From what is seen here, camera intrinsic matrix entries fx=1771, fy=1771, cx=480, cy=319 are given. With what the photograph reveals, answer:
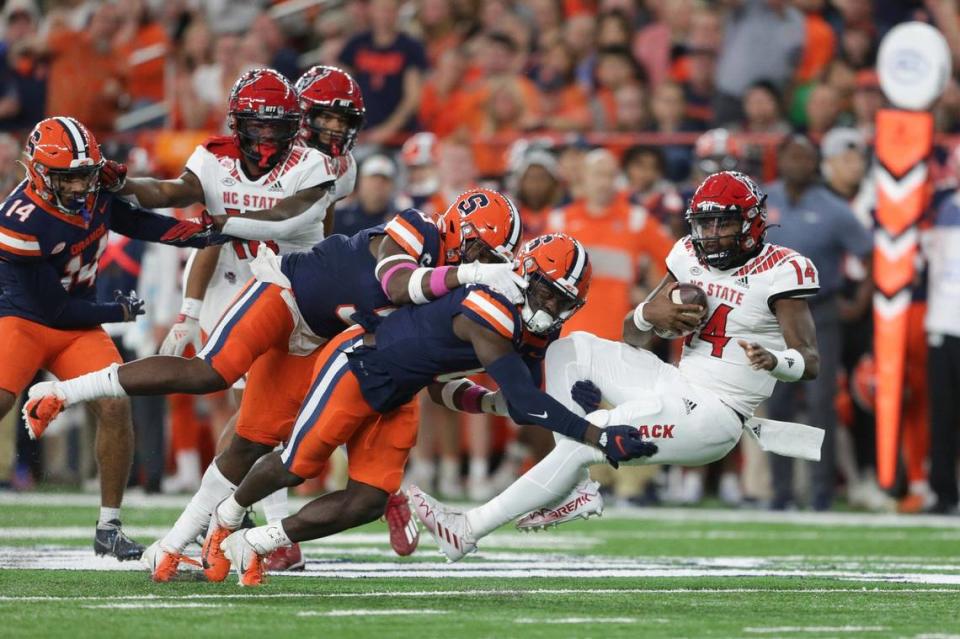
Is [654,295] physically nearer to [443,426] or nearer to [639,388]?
[639,388]

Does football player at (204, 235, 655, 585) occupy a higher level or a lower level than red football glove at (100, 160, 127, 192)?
lower

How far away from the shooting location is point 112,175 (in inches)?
299

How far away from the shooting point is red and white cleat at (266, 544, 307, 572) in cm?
761

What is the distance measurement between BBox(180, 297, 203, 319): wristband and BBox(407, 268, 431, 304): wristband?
181 cm

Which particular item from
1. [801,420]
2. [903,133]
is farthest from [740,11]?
[801,420]

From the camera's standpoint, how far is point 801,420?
11.9 m

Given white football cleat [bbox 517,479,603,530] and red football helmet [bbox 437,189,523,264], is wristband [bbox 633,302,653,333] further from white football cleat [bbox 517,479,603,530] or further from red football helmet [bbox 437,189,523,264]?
white football cleat [bbox 517,479,603,530]

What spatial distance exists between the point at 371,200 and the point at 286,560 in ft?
15.1

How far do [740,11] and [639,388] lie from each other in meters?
6.68

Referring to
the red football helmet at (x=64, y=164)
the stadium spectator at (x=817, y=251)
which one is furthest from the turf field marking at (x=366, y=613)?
the stadium spectator at (x=817, y=251)

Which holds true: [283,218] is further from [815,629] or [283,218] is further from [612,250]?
[612,250]

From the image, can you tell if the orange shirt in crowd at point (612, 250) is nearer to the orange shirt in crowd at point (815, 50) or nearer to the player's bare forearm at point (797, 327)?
the orange shirt in crowd at point (815, 50)

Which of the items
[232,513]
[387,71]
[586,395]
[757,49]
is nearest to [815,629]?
[586,395]

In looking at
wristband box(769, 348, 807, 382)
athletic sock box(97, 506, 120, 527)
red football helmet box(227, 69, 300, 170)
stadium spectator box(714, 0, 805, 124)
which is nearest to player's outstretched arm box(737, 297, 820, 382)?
wristband box(769, 348, 807, 382)
